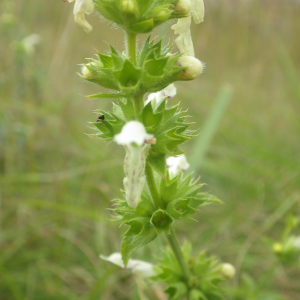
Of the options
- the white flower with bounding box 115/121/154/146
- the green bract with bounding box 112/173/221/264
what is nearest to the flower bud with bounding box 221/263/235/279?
the green bract with bounding box 112/173/221/264

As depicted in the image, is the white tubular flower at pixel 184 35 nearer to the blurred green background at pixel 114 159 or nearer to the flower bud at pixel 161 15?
the flower bud at pixel 161 15

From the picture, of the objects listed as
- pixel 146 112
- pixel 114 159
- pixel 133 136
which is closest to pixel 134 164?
pixel 133 136

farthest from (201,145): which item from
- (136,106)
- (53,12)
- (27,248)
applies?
(53,12)

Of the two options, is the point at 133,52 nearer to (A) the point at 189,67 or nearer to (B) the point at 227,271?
(A) the point at 189,67

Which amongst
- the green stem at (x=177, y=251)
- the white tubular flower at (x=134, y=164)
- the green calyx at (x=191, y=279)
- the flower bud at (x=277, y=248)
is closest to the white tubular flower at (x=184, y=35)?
the white tubular flower at (x=134, y=164)

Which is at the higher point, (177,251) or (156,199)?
(156,199)

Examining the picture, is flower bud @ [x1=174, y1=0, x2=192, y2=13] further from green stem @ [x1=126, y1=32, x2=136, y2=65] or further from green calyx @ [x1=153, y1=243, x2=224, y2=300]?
green calyx @ [x1=153, y1=243, x2=224, y2=300]
